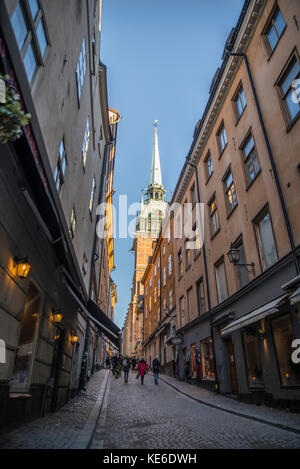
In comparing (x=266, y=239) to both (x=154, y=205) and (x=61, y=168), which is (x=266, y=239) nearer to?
(x=61, y=168)

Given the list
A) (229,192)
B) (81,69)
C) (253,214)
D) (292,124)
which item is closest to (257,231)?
(253,214)

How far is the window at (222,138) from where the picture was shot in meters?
17.0

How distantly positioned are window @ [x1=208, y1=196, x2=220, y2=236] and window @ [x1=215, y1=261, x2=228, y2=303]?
6.75 feet

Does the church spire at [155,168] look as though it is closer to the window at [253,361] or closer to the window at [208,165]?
the window at [208,165]

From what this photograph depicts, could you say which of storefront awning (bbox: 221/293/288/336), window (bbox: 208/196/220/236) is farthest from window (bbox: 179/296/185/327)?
storefront awning (bbox: 221/293/288/336)

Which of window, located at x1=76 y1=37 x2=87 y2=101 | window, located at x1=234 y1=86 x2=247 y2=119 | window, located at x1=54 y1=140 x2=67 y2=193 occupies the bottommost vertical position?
window, located at x1=54 y1=140 x2=67 y2=193

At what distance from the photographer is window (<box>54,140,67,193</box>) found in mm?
9069

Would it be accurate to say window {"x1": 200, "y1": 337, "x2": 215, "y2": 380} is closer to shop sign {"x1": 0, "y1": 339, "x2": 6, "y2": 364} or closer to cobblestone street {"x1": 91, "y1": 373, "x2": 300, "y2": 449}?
cobblestone street {"x1": 91, "y1": 373, "x2": 300, "y2": 449}

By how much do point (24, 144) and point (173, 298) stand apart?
26154mm

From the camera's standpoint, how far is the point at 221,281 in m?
16.2

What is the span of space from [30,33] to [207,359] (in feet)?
56.8
